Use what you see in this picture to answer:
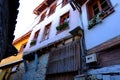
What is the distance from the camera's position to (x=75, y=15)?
29.8 ft

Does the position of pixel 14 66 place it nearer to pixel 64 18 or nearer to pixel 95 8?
pixel 64 18

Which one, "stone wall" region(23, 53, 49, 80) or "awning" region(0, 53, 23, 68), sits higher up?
"awning" region(0, 53, 23, 68)

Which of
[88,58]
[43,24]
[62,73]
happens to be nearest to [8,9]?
[88,58]

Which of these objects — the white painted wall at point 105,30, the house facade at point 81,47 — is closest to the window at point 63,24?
the house facade at point 81,47

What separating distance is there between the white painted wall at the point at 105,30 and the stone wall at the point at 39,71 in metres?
3.58

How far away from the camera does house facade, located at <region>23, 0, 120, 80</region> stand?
5355 millimetres

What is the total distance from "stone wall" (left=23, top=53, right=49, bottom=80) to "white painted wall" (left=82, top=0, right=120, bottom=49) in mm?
3576

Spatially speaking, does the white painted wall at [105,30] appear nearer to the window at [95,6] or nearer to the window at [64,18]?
the window at [95,6]

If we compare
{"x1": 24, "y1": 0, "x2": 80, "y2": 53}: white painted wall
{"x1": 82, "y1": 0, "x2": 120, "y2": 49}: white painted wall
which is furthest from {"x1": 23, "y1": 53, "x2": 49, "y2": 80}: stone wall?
{"x1": 82, "y1": 0, "x2": 120, "y2": 49}: white painted wall

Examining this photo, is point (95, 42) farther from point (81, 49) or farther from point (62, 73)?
point (62, 73)

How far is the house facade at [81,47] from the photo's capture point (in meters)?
5.36

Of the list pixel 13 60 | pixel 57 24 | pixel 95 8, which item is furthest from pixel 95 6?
pixel 13 60

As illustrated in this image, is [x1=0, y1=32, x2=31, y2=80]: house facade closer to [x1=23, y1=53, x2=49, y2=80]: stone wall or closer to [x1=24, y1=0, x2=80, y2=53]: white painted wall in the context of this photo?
[x1=23, y1=53, x2=49, y2=80]: stone wall

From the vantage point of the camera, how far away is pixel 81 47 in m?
6.98
